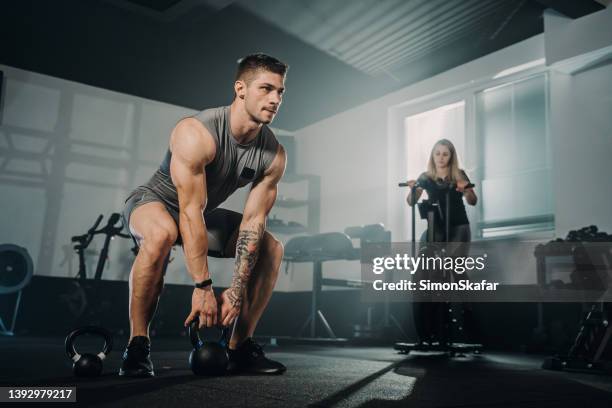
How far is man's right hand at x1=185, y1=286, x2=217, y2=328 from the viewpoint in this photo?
1724mm

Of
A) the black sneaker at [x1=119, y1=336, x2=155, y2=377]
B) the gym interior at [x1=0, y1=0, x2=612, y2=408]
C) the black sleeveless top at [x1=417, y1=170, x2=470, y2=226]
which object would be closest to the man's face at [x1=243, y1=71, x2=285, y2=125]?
the black sneaker at [x1=119, y1=336, x2=155, y2=377]

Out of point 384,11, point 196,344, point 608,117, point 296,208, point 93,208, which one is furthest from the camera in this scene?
point 296,208

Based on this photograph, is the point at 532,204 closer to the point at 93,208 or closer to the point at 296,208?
the point at 296,208

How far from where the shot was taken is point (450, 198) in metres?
3.92

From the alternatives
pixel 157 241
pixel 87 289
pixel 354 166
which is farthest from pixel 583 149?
pixel 87 289

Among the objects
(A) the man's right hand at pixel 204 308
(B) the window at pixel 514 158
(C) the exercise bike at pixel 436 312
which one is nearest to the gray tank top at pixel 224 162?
(A) the man's right hand at pixel 204 308

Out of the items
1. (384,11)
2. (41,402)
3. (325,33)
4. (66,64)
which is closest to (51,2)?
(66,64)

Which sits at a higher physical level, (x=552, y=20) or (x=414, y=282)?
(x=552, y=20)

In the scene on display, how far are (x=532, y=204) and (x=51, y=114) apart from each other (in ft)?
16.6

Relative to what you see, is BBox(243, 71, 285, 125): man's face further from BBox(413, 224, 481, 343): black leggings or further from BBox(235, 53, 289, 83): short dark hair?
BBox(413, 224, 481, 343): black leggings

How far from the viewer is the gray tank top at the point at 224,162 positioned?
2002mm

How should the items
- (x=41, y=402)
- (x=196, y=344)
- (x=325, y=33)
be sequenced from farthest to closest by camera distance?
(x=325, y=33), (x=196, y=344), (x=41, y=402)

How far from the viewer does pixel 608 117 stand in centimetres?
437

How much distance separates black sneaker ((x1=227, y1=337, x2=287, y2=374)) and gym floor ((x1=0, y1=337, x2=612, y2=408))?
2.7 inches
